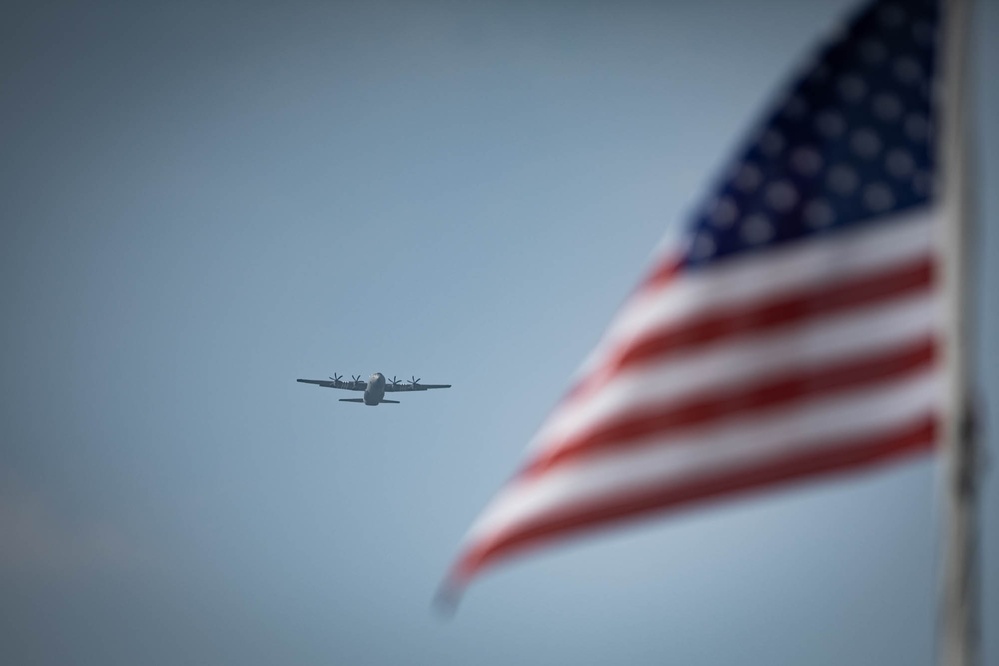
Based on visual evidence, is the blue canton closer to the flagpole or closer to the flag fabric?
the flag fabric

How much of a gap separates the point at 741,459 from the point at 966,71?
2.81m

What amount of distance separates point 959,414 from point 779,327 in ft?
4.88

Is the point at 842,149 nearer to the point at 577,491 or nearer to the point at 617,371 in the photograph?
the point at 617,371

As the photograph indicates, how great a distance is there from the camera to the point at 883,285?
7.47 metres

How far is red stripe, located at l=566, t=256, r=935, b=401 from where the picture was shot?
7465 millimetres

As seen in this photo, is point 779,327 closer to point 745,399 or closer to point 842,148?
point 745,399

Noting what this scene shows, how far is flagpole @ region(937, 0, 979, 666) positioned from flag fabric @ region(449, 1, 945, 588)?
83cm

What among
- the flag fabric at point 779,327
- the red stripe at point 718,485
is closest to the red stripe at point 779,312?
the flag fabric at point 779,327

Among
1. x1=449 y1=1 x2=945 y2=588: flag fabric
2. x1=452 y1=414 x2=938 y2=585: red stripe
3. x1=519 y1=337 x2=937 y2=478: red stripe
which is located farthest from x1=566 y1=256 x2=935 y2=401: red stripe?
x1=452 y1=414 x2=938 y2=585: red stripe

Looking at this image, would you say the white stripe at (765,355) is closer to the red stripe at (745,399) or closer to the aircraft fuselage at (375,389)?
the red stripe at (745,399)

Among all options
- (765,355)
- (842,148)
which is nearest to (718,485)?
(765,355)

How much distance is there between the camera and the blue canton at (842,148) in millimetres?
7477

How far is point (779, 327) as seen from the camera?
7.53 metres

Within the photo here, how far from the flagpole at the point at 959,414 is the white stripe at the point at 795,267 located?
2.60ft
